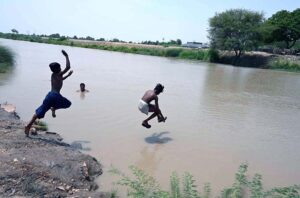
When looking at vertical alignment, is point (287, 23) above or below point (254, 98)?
above

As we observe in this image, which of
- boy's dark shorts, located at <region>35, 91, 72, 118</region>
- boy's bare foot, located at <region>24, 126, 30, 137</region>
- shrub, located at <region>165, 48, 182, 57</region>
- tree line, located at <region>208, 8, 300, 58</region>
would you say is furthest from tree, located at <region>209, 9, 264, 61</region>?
boy's bare foot, located at <region>24, 126, 30, 137</region>

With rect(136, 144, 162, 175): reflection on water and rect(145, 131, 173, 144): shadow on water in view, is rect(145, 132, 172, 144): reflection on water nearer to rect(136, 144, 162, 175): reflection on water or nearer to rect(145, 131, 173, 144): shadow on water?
rect(145, 131, 173, 144): shadow on water

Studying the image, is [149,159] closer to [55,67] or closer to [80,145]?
[80,145]

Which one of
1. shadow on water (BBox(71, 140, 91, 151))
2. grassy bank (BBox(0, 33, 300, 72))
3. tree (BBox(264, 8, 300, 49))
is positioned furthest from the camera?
tree (BBox(264, 8, 300, 49))

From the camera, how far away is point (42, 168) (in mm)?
5379

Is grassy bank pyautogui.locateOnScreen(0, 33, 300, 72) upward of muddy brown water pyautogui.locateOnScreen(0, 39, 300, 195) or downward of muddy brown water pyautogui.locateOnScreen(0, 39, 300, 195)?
downward

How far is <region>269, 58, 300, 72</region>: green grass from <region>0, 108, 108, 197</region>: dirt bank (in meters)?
41.0

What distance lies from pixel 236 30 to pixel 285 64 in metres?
8.10

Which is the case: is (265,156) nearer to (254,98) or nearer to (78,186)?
(78,186)

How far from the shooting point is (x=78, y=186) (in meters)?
5.32

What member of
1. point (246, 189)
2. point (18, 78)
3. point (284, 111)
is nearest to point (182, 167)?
point (246, 189)

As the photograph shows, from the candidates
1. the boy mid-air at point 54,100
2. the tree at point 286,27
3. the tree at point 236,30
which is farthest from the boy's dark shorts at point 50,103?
the tree at point 286,27

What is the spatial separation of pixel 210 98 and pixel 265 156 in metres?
8.23

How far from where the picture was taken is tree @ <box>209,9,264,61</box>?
48812 millimetres
